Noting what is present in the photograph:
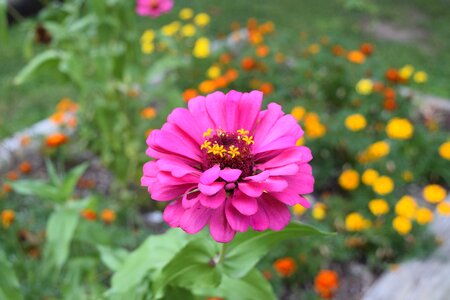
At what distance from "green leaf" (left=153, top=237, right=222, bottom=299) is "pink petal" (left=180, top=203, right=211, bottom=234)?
22cm

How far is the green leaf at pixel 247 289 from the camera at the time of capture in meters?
1.12

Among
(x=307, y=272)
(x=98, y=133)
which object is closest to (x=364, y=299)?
(x=307, y=272)

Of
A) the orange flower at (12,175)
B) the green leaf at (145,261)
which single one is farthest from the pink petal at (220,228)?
the orange flower at (12,175)

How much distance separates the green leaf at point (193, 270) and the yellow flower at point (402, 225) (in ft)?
3.32

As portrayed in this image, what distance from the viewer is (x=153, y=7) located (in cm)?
212

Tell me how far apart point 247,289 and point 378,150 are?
47.8 inches

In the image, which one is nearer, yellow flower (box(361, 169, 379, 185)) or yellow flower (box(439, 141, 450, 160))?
yellow flower (box(361, 169, 379, 185))

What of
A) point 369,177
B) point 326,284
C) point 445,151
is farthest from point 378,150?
point 326,284

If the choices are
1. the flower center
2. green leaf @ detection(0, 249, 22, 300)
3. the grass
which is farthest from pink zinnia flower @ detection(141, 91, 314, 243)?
the grass

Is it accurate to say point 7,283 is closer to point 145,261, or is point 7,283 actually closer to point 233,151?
point 145,261

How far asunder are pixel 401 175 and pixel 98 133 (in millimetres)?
1572

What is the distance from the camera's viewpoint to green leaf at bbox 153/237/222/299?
0.98 metres

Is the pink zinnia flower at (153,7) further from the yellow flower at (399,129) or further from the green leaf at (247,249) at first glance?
the green leaf at (247,249)

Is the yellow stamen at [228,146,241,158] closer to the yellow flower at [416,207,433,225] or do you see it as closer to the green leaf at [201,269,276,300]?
the green leaf at [201,269,276,300]
